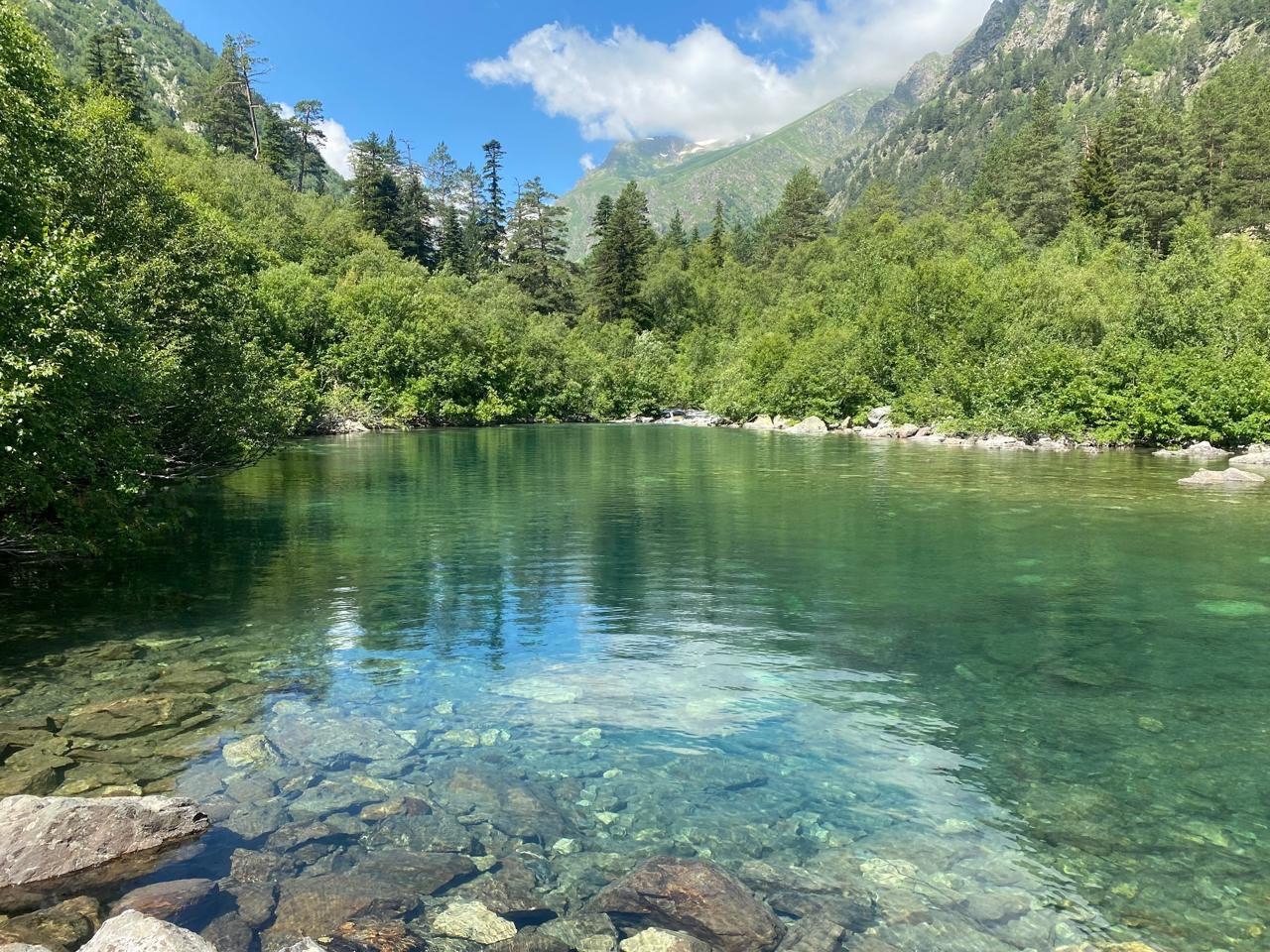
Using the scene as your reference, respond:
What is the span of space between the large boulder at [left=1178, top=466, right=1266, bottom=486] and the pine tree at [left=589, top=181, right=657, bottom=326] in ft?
A: 301

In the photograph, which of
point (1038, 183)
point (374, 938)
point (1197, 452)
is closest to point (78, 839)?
point (374, 938)

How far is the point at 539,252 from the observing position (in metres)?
121

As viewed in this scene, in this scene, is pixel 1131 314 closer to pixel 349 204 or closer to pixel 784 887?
pixel 784 887

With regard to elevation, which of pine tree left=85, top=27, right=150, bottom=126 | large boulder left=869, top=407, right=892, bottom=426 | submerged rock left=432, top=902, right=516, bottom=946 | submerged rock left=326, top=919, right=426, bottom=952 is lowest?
submerged rock left=432, top=902, right=516, bottom=946

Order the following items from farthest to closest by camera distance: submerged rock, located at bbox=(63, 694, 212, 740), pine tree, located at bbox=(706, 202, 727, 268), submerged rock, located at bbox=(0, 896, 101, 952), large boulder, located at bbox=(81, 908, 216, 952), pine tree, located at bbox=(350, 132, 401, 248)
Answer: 1. pine tree, located at bbox=(706, 202, 727, 268)
2. pine tree, located at bbox=(350, 132, 401, 248)
3. submerged rock, located at bbox=(63, 694, 212, 740)
4. submerged rock, located at bbox=(0, 896, 101, 952)
5. large boulder, located at bbox=(81, 908, 216, 952)

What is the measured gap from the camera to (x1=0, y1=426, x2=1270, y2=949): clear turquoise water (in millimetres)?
7441

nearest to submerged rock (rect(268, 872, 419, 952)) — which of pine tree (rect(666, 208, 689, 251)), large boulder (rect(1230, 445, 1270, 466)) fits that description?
large boulder (rect(1230, 445, 1270, 466))

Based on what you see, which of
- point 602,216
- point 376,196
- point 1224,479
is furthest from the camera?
point 602,216

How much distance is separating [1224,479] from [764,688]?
98.5 feet

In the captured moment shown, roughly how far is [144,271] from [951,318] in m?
67.2

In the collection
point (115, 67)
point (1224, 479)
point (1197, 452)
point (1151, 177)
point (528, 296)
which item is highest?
point (115, 67)

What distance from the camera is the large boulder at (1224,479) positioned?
31.5m

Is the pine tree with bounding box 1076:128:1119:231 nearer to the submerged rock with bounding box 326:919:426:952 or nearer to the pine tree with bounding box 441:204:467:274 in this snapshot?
the pine tree with bounding box 441:204:467:274

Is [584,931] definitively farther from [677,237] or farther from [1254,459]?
[677,237]
